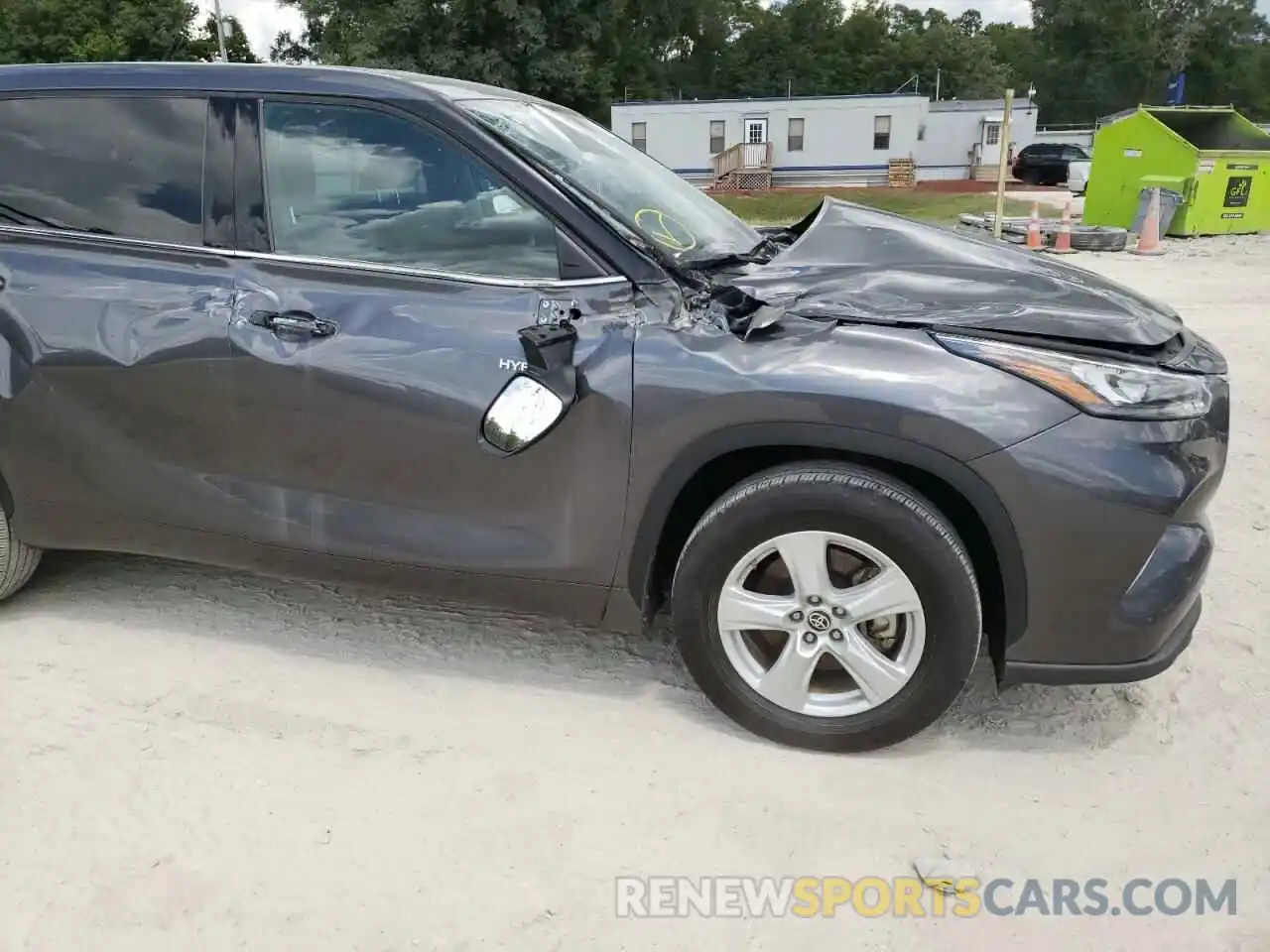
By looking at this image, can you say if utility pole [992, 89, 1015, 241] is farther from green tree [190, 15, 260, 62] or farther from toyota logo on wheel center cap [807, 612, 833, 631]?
green tree [190, 15, 260, 62]

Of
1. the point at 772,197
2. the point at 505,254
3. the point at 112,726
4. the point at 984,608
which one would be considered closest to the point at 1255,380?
the point at 984,608

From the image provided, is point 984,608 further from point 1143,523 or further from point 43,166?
point 43,166

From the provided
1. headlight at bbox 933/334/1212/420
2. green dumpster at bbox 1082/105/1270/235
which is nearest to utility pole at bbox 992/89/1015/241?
green dumpster at bbox 1082/105/1270/235

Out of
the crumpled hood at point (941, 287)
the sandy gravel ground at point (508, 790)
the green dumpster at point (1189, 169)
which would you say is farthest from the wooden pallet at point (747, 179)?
the sandy gravel ground at point (508, 790)

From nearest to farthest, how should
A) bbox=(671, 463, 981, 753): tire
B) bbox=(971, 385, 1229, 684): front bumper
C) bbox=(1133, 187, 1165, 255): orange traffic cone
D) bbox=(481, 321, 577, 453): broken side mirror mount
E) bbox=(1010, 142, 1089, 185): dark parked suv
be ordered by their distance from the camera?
bbox=(971, 385, 1229, 684): front bumper < bbox=(671, 463, 981, 753): tire < bbox=(481, 321, 577, 453): broken side mirror mount < bbox=(1133, 187, 1165, 255): orange traffic cone < bbox=(1010, 142, 1089, 185): dark parked suv

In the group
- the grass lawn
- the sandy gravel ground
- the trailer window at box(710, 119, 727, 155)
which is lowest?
the sandy gravel ground

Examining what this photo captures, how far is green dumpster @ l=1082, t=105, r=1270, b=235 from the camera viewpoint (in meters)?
15.3

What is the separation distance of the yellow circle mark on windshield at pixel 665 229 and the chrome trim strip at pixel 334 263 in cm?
26

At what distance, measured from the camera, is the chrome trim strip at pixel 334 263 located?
8.96ft

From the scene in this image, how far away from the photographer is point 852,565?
2.66m

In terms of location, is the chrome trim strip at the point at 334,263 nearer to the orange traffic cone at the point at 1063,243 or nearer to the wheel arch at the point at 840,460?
the wheel arch at the point at 840,460

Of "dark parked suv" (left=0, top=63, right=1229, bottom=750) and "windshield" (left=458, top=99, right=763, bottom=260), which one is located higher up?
"windshield" (left=458, top=99, right=763, bottom=260)

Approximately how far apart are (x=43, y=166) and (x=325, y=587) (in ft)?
5.53

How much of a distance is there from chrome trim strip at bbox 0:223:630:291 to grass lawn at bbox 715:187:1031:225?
17706 millimetres
